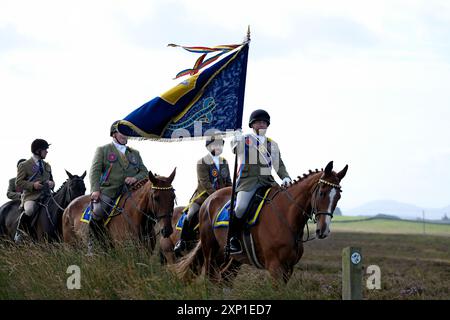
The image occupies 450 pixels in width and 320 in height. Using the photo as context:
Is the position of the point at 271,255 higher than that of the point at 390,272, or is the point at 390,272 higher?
the point at 271,255

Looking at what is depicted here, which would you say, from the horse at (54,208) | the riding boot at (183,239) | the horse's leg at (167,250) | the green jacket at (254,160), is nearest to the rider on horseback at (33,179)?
the horse at (54,208)

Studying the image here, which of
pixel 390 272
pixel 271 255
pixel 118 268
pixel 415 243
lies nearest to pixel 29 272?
pixel 118 268

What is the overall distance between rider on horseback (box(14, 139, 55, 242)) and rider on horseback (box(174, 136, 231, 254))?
4485 mm

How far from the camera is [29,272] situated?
1176cm

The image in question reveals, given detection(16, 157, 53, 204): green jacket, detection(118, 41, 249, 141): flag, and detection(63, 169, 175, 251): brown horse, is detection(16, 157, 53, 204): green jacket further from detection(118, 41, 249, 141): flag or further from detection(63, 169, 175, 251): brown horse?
detection(118, 41, 249, 141): flag

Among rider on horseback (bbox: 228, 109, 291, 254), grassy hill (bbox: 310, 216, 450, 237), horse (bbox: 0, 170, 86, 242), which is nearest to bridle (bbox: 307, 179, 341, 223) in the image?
rider on horseback (bbox: 228, 109, 291, 254)

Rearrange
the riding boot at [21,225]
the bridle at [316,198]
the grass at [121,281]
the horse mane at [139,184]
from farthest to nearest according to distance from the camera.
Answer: the riding boot at [21,225] → the horse mane at [139,184] → the bridle at [316,198] → the grass at [121,281]

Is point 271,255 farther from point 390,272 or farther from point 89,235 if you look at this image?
point 390,272

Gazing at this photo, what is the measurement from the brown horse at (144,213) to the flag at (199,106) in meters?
1.29

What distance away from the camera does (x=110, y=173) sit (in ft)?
46.5

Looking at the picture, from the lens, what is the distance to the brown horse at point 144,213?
42.1ft

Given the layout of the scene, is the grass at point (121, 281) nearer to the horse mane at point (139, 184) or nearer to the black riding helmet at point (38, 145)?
the horse mane at point (139, 184)

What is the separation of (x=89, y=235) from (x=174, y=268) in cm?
329
